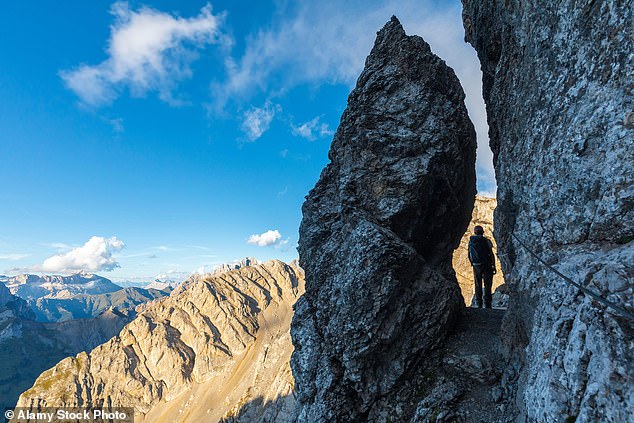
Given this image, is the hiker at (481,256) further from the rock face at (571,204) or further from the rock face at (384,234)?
the rock face at (571,204)

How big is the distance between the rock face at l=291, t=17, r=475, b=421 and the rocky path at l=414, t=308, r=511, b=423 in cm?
107

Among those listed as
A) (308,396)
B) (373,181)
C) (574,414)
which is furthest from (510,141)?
(308,396)

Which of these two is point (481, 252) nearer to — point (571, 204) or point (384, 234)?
point (384, 234)

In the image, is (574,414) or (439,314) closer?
(574,414)

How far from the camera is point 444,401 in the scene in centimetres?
1354

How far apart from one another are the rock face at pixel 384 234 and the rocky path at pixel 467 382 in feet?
3.52

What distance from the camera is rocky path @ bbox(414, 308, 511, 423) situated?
41.7 ft

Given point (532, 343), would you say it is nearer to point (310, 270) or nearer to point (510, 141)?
point (510, 141)

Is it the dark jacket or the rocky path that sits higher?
the dark jacket

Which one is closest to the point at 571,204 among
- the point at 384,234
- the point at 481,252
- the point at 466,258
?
the point at 384,234

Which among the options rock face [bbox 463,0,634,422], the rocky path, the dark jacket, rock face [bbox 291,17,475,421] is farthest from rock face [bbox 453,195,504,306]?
rock face [bbox 463,0,634,422]

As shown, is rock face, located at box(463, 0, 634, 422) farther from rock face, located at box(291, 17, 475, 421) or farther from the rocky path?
rock face, located at box(291, 17, 475, 421)

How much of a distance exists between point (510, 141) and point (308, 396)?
1669cm

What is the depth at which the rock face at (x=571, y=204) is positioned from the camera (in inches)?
276
